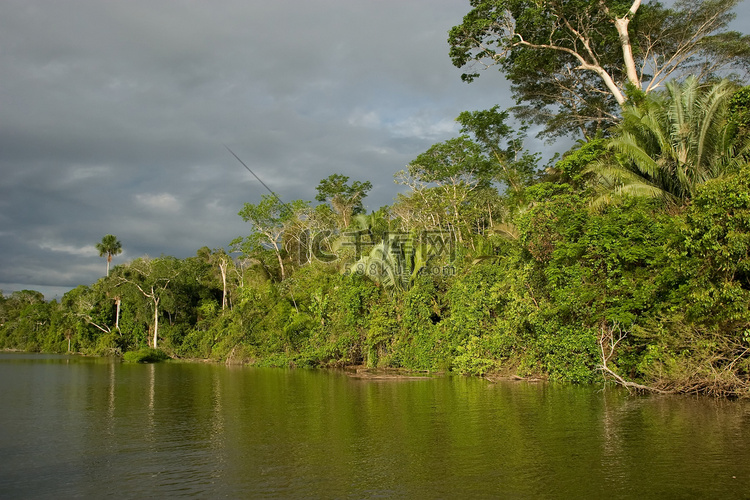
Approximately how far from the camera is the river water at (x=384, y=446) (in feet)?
22.4

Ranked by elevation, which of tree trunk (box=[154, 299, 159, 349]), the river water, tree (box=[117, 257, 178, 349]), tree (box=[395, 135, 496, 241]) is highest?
tree (box=[395, 135, 496, 241])

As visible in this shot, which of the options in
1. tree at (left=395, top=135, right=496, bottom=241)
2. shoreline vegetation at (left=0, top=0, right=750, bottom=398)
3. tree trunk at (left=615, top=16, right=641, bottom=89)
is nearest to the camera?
shoreline vegetation at (left=0, top=0, right=750, bottom=398)

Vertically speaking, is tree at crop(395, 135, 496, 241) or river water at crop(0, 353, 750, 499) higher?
tree at crop(395, 135, 496, 241)

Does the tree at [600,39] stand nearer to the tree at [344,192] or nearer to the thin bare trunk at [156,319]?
the tree at [344,192]

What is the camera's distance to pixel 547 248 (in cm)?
1786

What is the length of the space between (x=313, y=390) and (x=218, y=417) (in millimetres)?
5445

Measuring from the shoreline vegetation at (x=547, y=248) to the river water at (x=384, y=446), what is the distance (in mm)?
1867

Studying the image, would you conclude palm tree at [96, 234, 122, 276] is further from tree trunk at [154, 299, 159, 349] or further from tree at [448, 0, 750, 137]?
tree at [448, 0, 750, 137]

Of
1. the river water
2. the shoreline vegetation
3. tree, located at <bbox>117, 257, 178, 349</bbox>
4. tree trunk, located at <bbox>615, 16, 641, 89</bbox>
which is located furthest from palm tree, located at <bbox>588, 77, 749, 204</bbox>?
tree, located at <bbox>117, 257, 178, 349</bbox>

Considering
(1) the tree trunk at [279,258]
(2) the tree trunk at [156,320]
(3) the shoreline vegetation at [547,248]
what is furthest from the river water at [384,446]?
(2) the tree trunk at [156,320]

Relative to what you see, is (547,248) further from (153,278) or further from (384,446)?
(153,278)

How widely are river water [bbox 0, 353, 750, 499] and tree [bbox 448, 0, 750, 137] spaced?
14.7 m

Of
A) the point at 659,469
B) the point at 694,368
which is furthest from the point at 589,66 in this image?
the point at 659,469

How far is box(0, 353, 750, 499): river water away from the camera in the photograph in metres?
6.82
